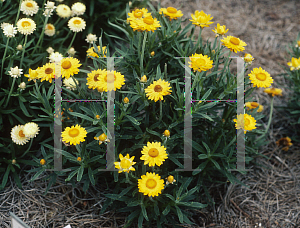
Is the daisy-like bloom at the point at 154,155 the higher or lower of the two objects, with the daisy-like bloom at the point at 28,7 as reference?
lower

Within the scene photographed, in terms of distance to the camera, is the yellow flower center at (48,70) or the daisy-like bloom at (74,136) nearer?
the daisy-like bloom at (74,136)

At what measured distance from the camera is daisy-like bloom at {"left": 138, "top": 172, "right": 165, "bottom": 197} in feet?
5.07

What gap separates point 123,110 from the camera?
173 centimetres

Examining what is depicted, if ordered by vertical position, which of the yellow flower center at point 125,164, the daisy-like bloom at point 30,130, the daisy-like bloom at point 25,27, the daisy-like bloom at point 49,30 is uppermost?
the daisy-like bloom at point 25,27

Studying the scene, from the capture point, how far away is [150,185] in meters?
1.57

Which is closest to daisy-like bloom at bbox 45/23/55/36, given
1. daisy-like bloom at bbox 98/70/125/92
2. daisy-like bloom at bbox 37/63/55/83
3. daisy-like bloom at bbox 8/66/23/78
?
daisy-like bloom at bbox 8/66/23/78

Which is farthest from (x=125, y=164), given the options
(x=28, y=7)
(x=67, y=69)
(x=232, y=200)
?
(x=28, y=7)

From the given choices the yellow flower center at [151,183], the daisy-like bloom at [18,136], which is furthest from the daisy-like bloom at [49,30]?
the yellow flower center at [151,183]

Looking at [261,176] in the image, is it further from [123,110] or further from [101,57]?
[101,57]

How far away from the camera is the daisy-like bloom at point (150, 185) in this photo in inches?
60.8

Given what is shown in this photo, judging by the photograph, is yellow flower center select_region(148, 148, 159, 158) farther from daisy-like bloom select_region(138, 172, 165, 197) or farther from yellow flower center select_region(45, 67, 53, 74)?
yellow flower center select_region(45, 67, 53, 74)

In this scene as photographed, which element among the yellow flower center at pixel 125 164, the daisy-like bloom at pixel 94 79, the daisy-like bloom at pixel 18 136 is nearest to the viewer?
the yellow flower center at pixel 125 164

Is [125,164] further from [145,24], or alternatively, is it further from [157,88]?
[145,24]

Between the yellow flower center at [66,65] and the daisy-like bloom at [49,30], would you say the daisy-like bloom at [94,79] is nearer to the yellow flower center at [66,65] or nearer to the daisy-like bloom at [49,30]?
the yellow flower center at [66,65]
